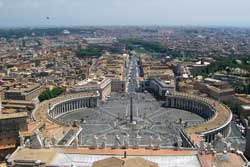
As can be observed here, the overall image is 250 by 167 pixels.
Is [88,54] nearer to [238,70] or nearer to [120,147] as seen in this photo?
[238,70]

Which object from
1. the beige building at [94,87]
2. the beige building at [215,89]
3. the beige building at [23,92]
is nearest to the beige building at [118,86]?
the beige building at [94,87]

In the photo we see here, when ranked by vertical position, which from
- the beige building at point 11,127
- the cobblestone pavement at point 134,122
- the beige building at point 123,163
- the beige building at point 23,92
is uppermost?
the beige building at point 123,163

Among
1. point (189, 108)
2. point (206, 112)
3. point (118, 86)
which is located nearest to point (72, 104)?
point (118, 86)

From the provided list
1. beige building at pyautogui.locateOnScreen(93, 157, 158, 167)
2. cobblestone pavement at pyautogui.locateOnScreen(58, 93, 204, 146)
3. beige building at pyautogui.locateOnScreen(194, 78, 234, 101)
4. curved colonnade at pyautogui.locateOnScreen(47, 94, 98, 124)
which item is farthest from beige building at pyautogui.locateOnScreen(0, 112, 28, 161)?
beige building at pyautogui.locateOnScreen(194, 78, 234, 101)

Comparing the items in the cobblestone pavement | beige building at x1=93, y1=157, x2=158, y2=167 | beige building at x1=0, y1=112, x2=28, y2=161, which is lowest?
the cobblestone pavement

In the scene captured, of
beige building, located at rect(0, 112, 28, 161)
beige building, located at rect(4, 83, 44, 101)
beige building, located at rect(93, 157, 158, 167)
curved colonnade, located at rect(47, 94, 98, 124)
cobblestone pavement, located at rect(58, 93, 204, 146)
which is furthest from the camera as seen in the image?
beige building, located at rect(4, 83, 44, 101)

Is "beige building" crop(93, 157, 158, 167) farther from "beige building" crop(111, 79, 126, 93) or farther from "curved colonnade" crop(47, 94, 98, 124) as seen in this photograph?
"beige building" crop(111, 79, 126, 93)

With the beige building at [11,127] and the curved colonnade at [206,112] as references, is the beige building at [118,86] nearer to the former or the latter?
the curved colonnade at [206,112]

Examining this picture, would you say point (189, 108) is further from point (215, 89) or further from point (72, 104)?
point (72, 104)

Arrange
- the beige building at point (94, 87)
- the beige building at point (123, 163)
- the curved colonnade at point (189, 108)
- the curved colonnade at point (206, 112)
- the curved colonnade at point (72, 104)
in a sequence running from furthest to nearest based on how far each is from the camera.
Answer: the beige building at point (94, 87), the curved colonnade at point (72, 104), the curved colonnade at point (189, 108), the curved colonnade at point (206, 112), the beige building at point (123, 163)

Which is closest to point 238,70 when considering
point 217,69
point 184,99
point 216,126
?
point 217,69

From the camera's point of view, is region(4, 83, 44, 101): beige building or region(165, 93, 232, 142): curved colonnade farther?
region(4, 83, 44, 101): beige building
